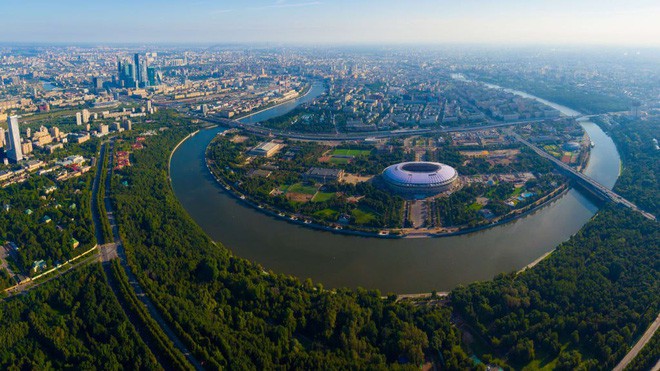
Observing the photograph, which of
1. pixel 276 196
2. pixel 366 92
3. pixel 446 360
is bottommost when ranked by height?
pixel 446 360

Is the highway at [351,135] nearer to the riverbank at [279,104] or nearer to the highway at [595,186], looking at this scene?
the riverbank at [279,104]

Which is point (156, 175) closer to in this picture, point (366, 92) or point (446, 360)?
point (446, 360)

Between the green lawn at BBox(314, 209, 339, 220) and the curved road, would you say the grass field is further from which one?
the curved road

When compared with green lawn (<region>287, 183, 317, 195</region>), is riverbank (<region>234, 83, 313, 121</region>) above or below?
above

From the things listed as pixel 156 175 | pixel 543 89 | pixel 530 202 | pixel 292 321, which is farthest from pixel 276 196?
pixel 543 89

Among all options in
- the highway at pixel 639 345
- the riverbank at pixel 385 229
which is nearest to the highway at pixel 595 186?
the riverbank at pixel 385 229

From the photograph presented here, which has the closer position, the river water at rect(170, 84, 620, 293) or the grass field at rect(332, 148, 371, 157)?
Answer: the river water at rect(170, 84, 620, 293)

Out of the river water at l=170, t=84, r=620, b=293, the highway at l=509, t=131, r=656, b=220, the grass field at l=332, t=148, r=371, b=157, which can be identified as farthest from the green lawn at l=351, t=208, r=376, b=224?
the highway at l=509, t=131, r=656, b=220
